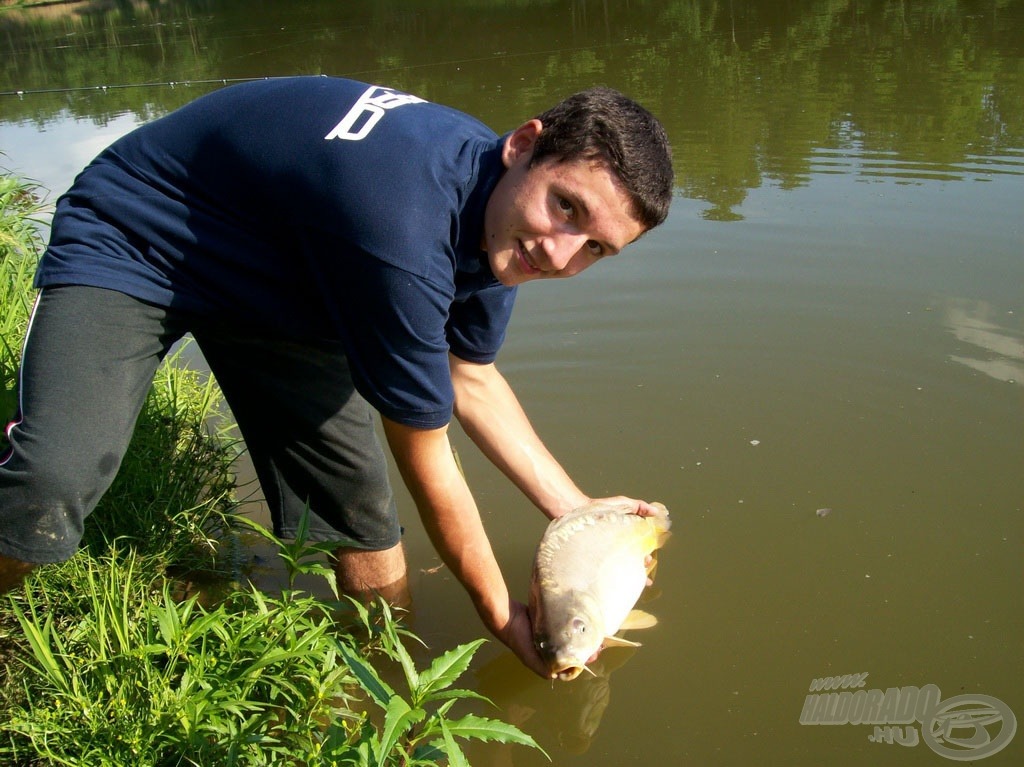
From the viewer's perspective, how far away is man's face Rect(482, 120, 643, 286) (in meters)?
2.20

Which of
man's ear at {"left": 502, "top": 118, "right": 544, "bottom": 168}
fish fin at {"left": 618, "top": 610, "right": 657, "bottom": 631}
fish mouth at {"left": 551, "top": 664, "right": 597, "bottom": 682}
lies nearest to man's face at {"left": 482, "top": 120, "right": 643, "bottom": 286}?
man's ear at {"left": 502, "top": 118, "right": 544, "bottom": 168}

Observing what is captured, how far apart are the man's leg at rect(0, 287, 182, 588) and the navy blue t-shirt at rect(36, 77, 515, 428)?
85 millimetres

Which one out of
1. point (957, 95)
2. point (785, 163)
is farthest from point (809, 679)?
point (957, 95)

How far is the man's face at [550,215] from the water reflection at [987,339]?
10.0 feet

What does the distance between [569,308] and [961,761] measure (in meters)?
3.45

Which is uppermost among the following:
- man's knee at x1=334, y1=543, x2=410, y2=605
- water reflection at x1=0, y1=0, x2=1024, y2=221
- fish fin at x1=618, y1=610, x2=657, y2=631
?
man's knee at x1=334, y1=543, x2=410, y2=605

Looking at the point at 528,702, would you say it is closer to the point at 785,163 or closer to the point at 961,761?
the point at 961,761

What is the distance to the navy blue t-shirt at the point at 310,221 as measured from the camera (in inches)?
85.3

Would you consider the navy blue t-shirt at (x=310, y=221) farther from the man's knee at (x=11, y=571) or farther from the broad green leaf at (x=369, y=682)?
the man's knee at (x=11, y=571)

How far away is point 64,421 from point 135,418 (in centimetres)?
22

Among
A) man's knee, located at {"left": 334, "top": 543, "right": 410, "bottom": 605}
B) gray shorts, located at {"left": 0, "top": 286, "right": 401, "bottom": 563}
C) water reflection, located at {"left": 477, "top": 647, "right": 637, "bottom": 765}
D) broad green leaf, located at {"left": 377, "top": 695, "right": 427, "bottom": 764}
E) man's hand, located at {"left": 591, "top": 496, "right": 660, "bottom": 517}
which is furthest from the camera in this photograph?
man's hand, located at {"left": 591, "top": 496, "right": 660, "bottom": 517}

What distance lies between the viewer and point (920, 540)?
3625 millimetres

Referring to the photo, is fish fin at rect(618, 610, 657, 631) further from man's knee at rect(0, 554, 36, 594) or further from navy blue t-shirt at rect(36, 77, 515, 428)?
man's knee at rect(0, 554, 36, 594)

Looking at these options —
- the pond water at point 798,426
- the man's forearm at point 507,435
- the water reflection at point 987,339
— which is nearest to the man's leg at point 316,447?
the man's forearm at point 507,435
